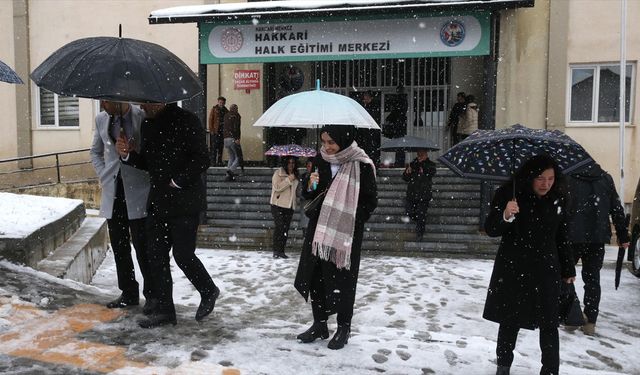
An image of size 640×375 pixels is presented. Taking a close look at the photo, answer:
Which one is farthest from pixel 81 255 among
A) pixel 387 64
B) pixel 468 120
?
pixel 387 64

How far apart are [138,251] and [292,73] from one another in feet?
38.9

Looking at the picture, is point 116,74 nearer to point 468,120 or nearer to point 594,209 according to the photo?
point 594,209

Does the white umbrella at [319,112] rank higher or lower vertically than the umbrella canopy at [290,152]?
higher

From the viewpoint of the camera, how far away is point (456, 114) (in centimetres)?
1330

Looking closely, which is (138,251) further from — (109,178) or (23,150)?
(23,150)

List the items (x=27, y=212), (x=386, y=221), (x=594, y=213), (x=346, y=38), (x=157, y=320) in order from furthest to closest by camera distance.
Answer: (x=346, y=38) < (x=386, y=221) < (x=27, y=212) < (x=594, y=213) < (x=157, y=320)

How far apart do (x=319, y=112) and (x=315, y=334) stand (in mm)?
1739

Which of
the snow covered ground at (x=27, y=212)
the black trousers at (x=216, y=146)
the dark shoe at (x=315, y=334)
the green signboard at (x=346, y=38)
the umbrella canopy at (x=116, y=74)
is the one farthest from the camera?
the black trousers at (x=216, y=146)

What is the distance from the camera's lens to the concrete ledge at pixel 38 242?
4.81 m

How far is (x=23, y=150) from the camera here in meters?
15.5

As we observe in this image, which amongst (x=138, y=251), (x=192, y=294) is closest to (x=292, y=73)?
(x=192, y=294)

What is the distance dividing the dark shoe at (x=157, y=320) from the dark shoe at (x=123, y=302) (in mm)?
444

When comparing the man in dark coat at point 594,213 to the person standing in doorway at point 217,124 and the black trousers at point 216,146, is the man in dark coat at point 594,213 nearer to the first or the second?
the person standing in doorway at point 217,124

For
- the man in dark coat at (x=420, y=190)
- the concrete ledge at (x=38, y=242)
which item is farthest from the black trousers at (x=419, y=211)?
the concrete ledge at (x=38, y=242)
